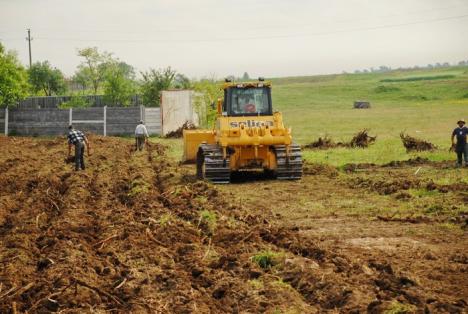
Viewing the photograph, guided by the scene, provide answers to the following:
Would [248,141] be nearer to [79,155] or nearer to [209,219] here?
[209,219]

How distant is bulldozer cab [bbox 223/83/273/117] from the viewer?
19.0 m

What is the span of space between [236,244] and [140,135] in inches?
753

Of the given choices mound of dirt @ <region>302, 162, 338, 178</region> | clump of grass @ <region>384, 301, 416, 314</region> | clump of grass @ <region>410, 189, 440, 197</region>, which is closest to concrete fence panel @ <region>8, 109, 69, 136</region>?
mound of dirt @ <region>302, 162, 338, 178</region>

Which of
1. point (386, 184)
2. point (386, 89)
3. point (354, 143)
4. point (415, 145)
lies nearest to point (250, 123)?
point (386, 184)

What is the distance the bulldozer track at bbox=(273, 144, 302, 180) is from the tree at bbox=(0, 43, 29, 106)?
24920mm

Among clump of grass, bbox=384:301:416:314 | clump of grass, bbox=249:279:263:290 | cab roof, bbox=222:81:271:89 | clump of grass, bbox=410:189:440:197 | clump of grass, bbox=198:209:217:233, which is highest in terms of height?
cab roof, bbox=222:81:271:89

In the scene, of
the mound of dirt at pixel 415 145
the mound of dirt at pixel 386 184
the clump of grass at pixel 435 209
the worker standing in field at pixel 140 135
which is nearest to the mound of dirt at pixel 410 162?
the mound of dirt at pixel 415 145

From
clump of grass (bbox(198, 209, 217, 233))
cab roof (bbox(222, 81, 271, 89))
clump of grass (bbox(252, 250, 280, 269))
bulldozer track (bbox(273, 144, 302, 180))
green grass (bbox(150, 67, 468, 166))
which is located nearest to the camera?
clump of grass (bbox(252, 250, 280, 269))

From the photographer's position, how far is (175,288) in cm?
823

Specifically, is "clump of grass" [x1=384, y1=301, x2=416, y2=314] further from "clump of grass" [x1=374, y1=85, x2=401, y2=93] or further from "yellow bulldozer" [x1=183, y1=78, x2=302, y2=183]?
"clump of grass" [x1=374, y1=85, x2=401, y2=93]

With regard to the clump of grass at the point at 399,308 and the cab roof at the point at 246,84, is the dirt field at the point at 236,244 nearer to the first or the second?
the clump of grass at the point at 399,308

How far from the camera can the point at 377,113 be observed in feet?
202

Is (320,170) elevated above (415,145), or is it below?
below

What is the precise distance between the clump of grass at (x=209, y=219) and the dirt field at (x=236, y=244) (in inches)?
2.6
